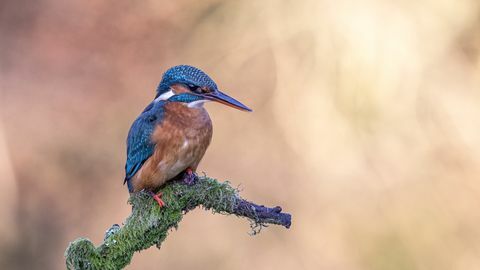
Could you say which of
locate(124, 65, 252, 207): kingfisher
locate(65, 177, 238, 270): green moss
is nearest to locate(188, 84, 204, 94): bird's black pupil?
locate(124, 65, 252, 207): kingfisher

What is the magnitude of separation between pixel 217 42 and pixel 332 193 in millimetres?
1396

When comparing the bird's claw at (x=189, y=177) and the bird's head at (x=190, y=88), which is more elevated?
the bird's head at (x=190, y=88)

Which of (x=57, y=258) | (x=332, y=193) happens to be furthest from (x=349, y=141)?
(x=57, y=258)

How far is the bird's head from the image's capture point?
272 centimetres

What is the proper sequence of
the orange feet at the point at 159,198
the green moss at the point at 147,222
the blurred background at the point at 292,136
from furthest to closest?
the blurred background at the point at 292,136, the orange feet at the point at 159,198, the green moss at the point at 147,222

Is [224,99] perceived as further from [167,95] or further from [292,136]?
[292,136]

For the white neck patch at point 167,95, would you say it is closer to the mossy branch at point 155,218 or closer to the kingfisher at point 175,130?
the kingfisher at point 175,130

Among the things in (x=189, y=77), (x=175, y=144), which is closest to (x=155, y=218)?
(x=175, y=144)

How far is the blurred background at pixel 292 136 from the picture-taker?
17.7ft

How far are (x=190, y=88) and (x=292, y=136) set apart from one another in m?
2.99

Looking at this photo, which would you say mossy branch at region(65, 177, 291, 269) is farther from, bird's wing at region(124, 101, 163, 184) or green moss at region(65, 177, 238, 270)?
bird's wing at region(124, 101, 163, 184)

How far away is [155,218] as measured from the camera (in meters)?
2.18

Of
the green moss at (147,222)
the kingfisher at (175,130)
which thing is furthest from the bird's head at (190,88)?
the green moss at (147,222)

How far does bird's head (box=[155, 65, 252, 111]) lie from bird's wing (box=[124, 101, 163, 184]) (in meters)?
0.10
